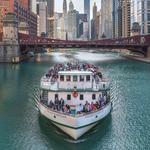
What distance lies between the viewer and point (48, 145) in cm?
2936

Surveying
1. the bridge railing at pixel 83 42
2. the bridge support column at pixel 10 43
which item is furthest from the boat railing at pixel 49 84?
the bridge railing at pixel 83 42

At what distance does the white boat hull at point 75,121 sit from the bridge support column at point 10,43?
84288mm

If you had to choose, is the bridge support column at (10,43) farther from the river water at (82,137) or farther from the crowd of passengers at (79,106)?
the crowd of passengers at (79,106)

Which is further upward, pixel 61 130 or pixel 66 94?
pixel 66 94

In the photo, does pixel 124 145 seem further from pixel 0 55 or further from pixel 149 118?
pixel 0 55

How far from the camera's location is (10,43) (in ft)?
404

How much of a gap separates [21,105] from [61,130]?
510 inches

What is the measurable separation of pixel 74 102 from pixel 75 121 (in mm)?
5663

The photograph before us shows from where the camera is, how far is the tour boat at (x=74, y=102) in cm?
3041

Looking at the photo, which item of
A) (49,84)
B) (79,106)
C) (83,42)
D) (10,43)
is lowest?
(79,106)

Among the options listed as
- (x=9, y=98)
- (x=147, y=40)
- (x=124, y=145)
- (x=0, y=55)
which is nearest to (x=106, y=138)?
(x=124, y=145)

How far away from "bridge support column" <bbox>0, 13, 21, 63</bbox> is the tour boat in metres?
79.7

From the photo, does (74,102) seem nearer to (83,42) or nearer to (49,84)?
(49,84)

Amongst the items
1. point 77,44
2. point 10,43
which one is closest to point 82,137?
point 10,43
